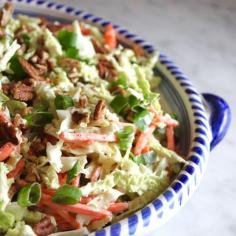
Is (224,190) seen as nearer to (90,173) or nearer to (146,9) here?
(90,173)

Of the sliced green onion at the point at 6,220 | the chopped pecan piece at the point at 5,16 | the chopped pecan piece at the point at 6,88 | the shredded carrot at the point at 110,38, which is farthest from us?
the shredded carrot at the point at 110,38

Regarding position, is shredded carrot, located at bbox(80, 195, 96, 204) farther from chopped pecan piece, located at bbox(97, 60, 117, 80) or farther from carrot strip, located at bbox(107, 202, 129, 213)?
chopped pecan piece, located at bbox(97, 60, 117, 80)

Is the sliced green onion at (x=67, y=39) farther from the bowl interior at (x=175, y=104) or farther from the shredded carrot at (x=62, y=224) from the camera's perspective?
the shredded carrot at (x=62, y=224)

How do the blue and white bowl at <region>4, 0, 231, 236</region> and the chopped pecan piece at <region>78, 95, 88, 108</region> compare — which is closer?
the blue and white bowl at <region>4, 0, 231, 236</region>

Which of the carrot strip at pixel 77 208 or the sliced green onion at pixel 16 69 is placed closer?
the carrot strip at pixel 77 208

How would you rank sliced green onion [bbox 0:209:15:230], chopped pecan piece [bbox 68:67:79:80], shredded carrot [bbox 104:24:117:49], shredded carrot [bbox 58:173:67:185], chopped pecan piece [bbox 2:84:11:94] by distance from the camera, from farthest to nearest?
shredded carrot [bbox 104:24:117:49], chopped pecan piece [bbox 68:67:79:80], chopped pecan piece [bbox 2:84:11:94], shredded carrot [bbox 58:173:67:185], sliced green onion [bbox 0:209:15:230]

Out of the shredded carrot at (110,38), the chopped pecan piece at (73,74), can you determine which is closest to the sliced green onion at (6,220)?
the chopped pecan piece at (73,74)

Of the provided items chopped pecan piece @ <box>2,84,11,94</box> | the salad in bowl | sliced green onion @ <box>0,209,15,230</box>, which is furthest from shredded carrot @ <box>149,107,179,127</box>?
sliced green onion @ <box>0,209,15,230</box>

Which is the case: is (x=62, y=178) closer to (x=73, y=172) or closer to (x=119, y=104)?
(x=73, y=172)
